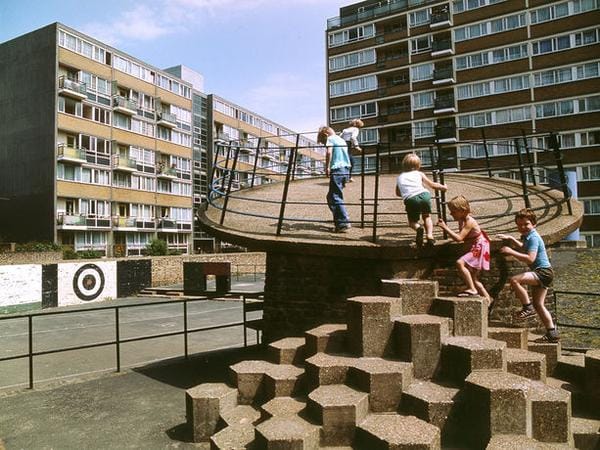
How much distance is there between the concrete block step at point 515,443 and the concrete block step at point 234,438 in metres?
1.93

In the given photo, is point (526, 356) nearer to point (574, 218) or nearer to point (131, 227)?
Answer: point (574, 218)

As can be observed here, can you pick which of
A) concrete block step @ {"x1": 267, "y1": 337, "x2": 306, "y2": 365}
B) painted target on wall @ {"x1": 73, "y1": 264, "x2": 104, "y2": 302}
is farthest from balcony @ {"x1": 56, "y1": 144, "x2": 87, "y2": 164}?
concrete block step @ {"x1": 267, "y1": 337, "x2": 306, "y2": 365}

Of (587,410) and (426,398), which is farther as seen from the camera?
(587,410)

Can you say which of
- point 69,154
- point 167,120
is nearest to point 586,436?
point 69,154

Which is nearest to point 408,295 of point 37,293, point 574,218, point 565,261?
point 574,218

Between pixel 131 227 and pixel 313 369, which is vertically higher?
pixel 131 227

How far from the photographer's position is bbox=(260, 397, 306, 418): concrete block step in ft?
13.6

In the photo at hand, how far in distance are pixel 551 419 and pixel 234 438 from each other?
2654 millimetres

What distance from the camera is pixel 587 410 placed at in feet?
13.5

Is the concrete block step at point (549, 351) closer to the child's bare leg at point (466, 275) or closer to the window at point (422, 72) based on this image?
the child's bare leg at point (466, 275)

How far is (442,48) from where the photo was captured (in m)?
45.2

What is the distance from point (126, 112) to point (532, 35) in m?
39.3

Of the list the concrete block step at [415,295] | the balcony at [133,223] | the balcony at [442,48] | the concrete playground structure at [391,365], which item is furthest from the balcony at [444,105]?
the concrete block step at [415,295]

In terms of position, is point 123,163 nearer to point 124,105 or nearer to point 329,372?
point 124,105
